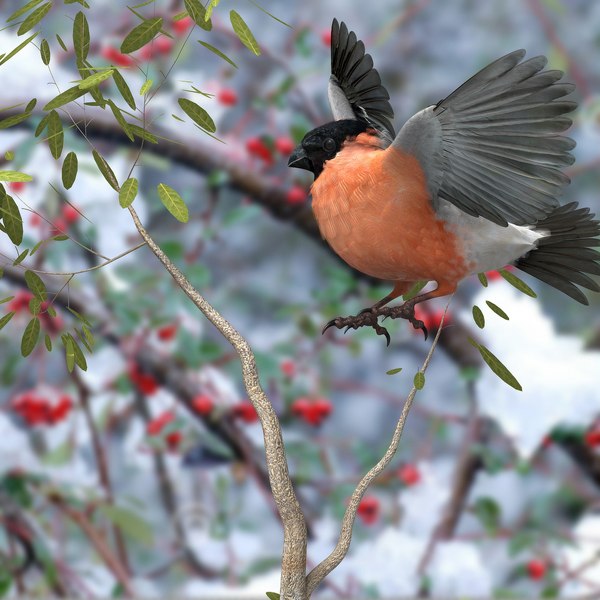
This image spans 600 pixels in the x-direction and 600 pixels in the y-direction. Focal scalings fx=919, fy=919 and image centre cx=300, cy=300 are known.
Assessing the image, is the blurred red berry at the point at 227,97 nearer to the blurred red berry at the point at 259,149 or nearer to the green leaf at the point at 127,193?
the blurred red berry at the point at 259,149

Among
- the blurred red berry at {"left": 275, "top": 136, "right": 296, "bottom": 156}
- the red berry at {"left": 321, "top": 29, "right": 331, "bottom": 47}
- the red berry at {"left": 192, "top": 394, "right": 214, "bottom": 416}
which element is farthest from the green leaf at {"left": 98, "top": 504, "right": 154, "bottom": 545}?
the red berry at {"left": 321, "top": 29, "right": 331, "bottom": 47}

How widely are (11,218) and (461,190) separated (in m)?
0.22

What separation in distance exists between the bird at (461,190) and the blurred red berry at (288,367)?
1.00 m

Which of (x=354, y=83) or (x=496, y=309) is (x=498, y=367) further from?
(x=354, y=83)

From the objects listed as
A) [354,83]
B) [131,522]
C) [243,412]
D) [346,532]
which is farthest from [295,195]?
[346,532]

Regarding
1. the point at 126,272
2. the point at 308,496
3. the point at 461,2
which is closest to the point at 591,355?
the point at 308,496

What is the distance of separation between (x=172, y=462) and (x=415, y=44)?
80 centimetres

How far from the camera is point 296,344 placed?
4.88ft

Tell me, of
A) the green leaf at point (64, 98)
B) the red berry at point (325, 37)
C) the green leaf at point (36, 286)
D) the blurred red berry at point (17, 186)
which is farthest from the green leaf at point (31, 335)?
the red berry at point (325, 37)

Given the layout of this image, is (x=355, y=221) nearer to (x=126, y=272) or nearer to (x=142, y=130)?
(x=142, y=130)

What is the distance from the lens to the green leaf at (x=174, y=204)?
17.3 inches

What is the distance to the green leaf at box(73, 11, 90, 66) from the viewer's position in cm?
46

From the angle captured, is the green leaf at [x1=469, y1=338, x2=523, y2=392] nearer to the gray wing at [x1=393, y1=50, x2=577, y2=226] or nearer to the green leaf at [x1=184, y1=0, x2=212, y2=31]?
the gray wing at [x1=393, y1=50, x2=577, y2=226]

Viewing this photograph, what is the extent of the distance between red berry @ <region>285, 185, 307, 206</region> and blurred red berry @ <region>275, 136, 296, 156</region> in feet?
0.21
